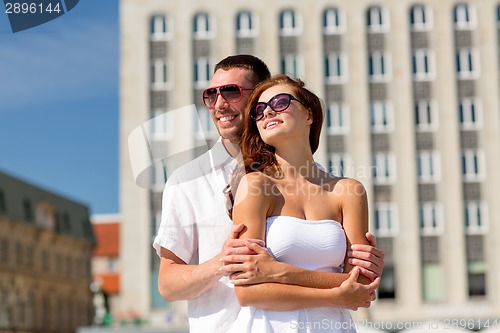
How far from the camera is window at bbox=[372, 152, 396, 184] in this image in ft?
154

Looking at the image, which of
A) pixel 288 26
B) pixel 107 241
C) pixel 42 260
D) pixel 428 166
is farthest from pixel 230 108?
pixel 107 241

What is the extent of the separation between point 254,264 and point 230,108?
48.8 inches

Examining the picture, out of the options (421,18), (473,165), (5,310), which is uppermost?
(421,18)

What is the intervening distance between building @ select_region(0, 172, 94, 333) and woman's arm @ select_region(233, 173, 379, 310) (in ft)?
195

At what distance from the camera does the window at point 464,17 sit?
47.3 meters

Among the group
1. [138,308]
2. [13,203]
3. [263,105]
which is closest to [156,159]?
[263,105]

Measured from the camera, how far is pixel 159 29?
48688mm

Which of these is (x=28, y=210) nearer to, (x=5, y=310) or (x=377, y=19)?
(x=5, y=310)

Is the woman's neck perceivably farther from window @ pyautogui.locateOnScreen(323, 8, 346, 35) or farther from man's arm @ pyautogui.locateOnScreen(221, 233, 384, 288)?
window @ pyautogui.locateOnScreen(323, 8, 346, 35)

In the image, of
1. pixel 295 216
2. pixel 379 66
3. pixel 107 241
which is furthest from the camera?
pixel 107 241

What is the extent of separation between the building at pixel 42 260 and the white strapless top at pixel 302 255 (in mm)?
59339

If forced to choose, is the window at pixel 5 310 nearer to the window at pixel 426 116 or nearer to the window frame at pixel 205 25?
the window frame at pixel 205 25

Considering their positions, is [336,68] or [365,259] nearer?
[365,259]

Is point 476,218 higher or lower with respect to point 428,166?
lower
